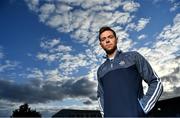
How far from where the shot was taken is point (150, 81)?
3.51 meters

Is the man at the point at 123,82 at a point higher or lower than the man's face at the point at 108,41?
lower

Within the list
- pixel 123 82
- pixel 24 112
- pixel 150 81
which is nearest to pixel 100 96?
pixel 123 82

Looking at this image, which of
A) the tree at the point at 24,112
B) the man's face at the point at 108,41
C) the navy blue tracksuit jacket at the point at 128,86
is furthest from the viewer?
the tree at the point at 24,112

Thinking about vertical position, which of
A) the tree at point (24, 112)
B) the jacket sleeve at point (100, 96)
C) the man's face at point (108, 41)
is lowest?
the jacket sleeve at point (100, 96)

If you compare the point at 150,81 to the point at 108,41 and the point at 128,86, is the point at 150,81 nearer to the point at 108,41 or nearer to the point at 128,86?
the point at 128,86

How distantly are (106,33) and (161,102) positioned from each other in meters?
59.4

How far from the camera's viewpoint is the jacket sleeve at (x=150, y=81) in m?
3.38

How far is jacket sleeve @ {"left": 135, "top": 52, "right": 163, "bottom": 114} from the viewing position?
3381 mm

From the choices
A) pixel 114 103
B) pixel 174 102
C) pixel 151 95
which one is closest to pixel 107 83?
pixel 114 103

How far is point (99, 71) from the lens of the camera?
154 inches

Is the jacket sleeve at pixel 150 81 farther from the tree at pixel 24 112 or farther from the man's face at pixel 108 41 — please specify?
the tree at pixel 24 112

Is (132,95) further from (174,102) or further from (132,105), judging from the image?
(174,102)

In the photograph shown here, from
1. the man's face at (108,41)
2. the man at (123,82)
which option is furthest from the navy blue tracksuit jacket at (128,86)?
the man's face at (108,41)

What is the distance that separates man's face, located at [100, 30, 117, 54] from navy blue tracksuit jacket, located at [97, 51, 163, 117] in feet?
0.38
